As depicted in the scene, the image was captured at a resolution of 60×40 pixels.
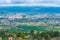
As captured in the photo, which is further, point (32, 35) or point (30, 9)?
point (30, 9)

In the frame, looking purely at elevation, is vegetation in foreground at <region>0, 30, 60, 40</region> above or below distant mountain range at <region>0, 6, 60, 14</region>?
below

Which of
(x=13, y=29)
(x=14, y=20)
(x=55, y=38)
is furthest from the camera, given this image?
(x=14, y=20)

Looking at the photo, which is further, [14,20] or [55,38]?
[14,20]

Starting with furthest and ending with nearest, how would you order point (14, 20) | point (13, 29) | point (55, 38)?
point (14, 20) < point (13, 29) < point (55, 38)

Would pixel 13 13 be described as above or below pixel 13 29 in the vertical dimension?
above

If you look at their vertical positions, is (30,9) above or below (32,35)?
above

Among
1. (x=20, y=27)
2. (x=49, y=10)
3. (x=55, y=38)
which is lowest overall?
(x=55, y=38)

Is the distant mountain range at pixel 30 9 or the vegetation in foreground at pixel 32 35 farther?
the distant mountain range at pixel 30 9

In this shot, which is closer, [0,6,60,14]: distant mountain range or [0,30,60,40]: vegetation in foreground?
[0,30,60,40]: vegetation in foreground

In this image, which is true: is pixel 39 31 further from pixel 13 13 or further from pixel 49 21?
pixel 13 13

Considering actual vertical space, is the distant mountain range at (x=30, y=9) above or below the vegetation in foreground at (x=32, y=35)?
above

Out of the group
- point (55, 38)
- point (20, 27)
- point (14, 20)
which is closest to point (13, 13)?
point (14, 20)
